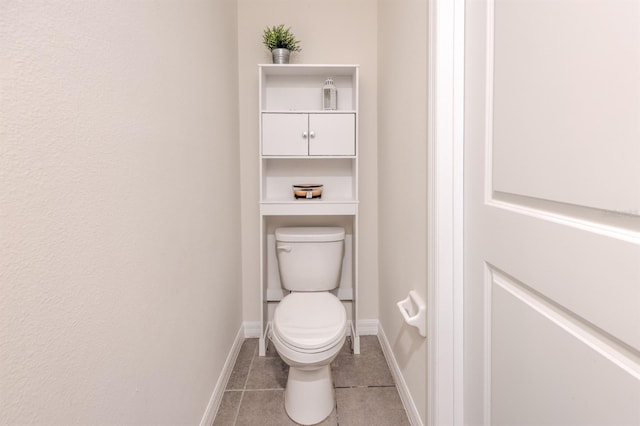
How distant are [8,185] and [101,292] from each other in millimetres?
302

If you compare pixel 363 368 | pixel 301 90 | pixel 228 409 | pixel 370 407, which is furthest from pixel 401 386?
pixel 301 90

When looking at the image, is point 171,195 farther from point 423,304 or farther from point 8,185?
point 423,304

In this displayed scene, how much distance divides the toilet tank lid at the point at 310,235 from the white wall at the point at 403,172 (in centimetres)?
28

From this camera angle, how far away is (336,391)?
1.74 meters

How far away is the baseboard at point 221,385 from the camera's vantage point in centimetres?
147

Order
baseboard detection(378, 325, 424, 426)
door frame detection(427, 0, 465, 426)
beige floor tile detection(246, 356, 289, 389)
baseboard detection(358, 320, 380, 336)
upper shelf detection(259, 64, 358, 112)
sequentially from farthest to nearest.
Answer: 1. baseboard detection(358, 320, 380, 336)
2. upper shelf detection(259, 64, 358, 112)
3. beige floor tile detection(246, 356, 289, 389)
4. baseboard detection(378, 325, 424, 426)
5. door frame detection(427, 0, 465, 426)

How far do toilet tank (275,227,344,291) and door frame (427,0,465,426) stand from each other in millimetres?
902

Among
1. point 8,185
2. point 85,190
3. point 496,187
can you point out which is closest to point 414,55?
point 496,187

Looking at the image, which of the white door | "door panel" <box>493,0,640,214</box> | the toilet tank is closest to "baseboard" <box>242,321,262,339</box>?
the toilet tank

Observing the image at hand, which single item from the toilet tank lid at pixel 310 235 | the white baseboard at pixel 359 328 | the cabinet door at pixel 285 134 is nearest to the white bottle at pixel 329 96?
the cabinet door at pixel 285 134

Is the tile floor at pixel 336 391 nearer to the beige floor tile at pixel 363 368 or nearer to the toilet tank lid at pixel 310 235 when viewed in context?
the beige floor tile at pixel 363 368

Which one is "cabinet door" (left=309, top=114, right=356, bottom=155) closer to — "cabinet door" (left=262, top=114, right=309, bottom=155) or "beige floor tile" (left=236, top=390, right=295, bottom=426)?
"cabinet door" (left=262, top=114, right=309, bottom=155)

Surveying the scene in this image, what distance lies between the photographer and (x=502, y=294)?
0.92 metres

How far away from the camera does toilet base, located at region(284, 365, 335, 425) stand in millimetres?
1535
